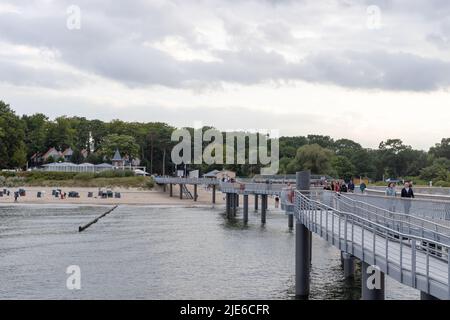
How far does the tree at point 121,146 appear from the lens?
148 meters

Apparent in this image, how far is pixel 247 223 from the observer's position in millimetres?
58031

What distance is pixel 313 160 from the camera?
117m

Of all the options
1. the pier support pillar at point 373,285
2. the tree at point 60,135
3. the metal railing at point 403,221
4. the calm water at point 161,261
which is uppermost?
the tree at point 60,135

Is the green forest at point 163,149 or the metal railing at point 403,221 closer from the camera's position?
the metal railing at point 403,221

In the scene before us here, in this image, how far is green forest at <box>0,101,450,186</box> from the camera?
117125 millimetres

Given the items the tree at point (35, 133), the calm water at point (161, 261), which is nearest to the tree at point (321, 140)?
the tree at point (35, 133)

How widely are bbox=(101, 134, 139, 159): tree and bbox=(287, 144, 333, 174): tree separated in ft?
143

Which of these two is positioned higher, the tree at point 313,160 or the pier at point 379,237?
the tree at point 313,160

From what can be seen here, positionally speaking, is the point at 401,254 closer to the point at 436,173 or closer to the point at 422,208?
the point at 422,208

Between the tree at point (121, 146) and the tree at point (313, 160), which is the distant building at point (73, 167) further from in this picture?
the tree at point (313, 160)

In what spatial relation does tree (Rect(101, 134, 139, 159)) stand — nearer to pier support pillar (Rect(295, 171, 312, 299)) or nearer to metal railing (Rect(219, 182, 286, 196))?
metal railing (Rect(219, 182, 286, 196))

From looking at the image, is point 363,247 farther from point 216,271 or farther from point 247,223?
point 247,223

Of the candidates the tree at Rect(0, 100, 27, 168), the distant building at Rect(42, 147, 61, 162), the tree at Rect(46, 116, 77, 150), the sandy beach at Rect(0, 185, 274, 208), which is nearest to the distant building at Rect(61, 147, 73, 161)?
the distant building at Rect(42, 147, 61, 162)
